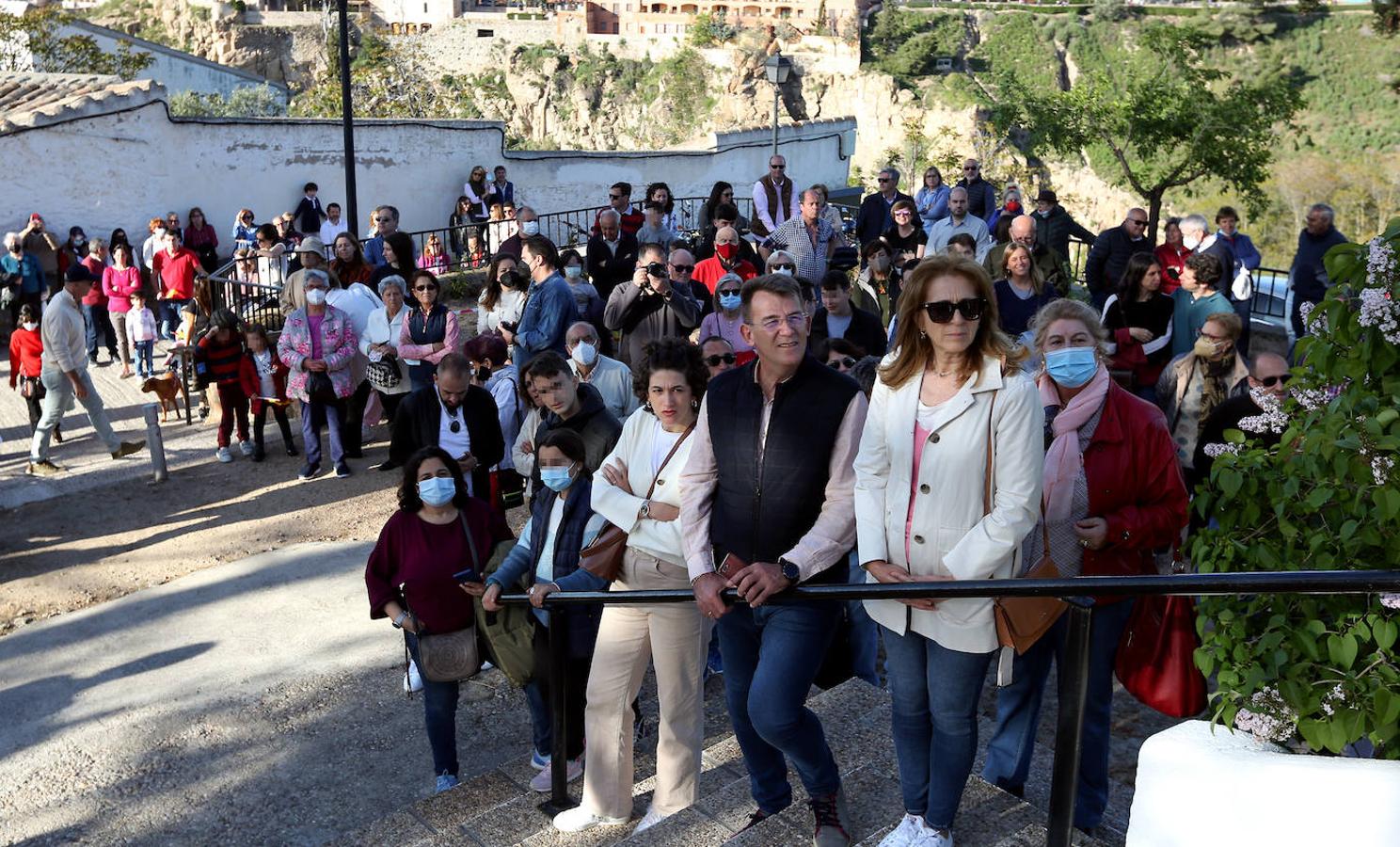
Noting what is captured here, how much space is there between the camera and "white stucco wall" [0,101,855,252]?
16719mm

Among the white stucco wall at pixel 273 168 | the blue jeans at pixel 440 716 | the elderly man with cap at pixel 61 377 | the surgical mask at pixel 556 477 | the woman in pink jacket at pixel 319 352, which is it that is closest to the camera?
the surgical mask at pixel 556 477

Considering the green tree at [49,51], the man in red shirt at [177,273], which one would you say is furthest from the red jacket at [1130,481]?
the green tree at [49,51]

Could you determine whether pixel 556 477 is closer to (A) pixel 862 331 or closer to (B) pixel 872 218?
(A) pixel 862 331

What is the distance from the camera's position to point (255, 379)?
10.6 meters

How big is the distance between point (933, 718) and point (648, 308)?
5726mm

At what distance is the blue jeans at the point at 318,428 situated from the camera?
33.7ft

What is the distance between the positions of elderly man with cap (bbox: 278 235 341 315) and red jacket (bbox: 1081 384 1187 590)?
7818 millimetres

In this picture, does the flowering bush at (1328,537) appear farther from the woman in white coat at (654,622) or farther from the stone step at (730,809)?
the woman in white coat at (654,622)

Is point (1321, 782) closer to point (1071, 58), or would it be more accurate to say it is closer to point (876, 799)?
point (876, 799)

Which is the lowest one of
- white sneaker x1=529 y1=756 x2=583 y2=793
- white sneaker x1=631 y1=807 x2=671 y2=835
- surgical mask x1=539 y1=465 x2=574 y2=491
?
white sneaker x1=529 y1=756 x2=583 y2=793

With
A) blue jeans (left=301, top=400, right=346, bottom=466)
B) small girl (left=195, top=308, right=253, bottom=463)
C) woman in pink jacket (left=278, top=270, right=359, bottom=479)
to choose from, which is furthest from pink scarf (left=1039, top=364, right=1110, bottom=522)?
small girl (left=195, top=308, right=253, bottom=463)

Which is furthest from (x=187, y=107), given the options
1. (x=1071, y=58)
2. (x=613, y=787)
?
(x=1071, y=58)

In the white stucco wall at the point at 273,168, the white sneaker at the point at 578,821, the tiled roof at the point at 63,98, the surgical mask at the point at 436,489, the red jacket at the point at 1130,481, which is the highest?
the tiled roof at the point at 63,98

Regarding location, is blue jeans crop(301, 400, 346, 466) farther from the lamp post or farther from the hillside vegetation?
the hillside vegetation
